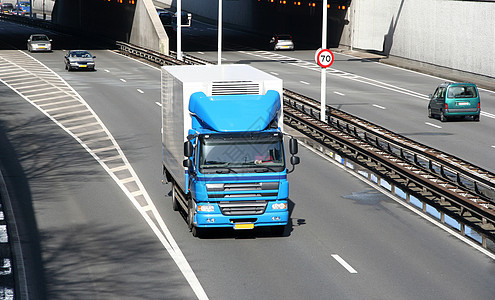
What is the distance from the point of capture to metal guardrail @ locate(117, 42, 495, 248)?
21.0m

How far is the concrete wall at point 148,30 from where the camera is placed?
2761 inches

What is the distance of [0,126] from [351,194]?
18.1 m

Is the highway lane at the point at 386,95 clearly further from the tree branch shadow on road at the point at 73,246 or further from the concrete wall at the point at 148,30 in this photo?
the tree branch shadow on road at the point at 73,246

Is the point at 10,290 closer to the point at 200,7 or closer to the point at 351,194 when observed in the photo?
the point at 351,194

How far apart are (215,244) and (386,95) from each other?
32162mm

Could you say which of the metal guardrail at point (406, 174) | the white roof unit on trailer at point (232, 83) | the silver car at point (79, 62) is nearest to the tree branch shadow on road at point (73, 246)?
the white roof unit on trailer at point (232, 83)

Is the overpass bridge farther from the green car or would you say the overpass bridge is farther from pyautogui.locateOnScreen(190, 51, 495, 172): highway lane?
the green car

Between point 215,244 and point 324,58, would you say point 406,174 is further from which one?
point 324,58

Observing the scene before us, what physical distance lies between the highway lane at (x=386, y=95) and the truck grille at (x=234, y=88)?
38.6 ft


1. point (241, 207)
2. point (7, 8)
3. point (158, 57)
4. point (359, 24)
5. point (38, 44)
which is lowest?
point (241, 207)

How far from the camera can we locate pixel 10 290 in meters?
15.4

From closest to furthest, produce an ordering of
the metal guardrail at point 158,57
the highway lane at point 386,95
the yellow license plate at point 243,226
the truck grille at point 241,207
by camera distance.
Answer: the truck grille at point 241,207
the yellow license plate at point 243,226
the highway lane at point 386,95
the metal guardrail at point 158,57

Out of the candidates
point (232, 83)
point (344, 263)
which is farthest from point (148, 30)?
point (344, 263)

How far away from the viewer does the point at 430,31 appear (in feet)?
208
